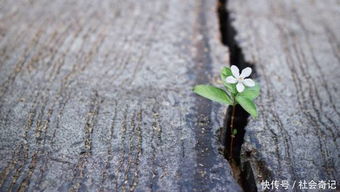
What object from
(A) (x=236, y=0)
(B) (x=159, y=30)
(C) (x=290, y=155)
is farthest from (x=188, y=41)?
(C) (x=290, y=155)

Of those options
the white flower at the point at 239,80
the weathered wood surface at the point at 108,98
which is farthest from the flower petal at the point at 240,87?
the weathered wood surface at the point at 108,98

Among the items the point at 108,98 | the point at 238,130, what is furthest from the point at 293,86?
the point at 108,98

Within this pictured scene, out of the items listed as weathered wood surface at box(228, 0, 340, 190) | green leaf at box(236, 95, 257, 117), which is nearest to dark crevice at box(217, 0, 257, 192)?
weathered wood surface at box(228, 0, 340, 190)

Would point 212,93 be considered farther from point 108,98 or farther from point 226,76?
point 108,98

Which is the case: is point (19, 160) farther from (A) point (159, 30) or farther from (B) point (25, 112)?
(A) point (159, 30)

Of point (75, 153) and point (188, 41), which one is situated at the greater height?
point (75, 153)

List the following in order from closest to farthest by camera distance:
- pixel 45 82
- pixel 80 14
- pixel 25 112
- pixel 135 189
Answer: pixel 135 189
pixel 25 112
pixel 45 82
pixel 80 14
